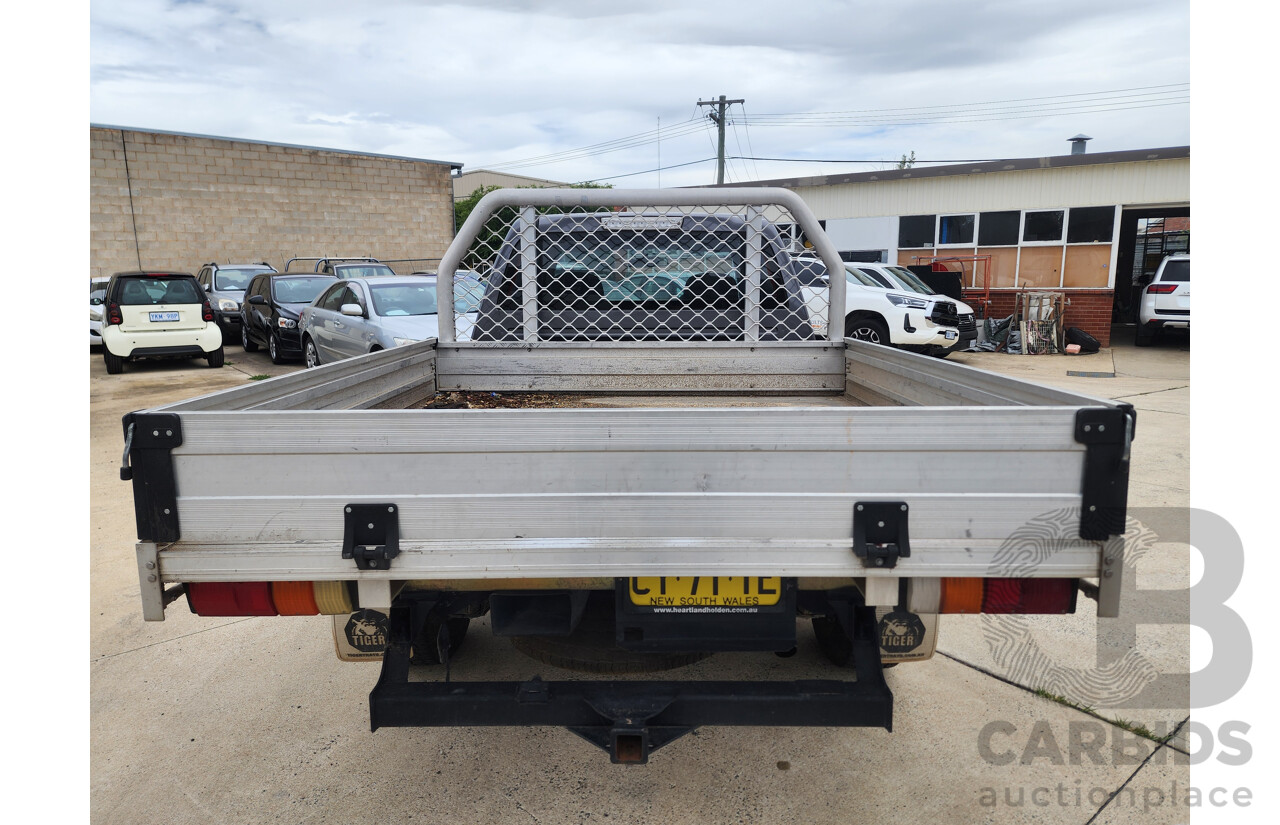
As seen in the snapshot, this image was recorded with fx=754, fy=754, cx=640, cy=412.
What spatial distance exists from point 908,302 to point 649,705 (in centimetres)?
1098

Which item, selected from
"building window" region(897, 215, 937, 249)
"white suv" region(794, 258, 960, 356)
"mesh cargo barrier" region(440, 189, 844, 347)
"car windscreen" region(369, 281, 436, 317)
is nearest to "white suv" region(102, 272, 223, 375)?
"car windscreen" region(369, 281, 436, 317)

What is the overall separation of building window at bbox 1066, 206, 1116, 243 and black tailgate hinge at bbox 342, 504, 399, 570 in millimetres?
16503

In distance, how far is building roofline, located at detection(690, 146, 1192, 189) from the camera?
14.1 m

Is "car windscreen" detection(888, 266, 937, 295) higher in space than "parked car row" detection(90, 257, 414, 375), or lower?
higher

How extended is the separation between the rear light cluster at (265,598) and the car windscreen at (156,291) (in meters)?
11.9

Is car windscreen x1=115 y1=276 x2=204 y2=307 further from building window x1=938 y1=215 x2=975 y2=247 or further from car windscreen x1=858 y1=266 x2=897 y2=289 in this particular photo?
building window x1=938 y1=215 x2=975 y2=247

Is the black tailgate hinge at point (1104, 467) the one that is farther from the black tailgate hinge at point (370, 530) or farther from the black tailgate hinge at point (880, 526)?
the black tailgate hinge at point (370, 530)

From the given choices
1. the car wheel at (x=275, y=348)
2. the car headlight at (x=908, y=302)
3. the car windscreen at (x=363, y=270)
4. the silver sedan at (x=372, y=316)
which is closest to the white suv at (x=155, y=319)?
the car wheel at (x=275, y=348)

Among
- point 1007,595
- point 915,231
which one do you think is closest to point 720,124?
point 915,231

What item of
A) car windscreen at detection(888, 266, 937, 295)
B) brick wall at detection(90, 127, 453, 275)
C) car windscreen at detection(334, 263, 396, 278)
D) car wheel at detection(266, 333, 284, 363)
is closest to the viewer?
car wheel at detection(266, 333, 284, 363)

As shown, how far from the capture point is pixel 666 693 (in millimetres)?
2078

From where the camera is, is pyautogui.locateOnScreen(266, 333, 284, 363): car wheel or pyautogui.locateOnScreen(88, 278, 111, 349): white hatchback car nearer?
pyautogui.locateOnScreen(266, 333, 284, 363): car wheel

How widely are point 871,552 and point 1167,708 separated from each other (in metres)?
2.02

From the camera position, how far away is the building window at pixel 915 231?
16562 mm
